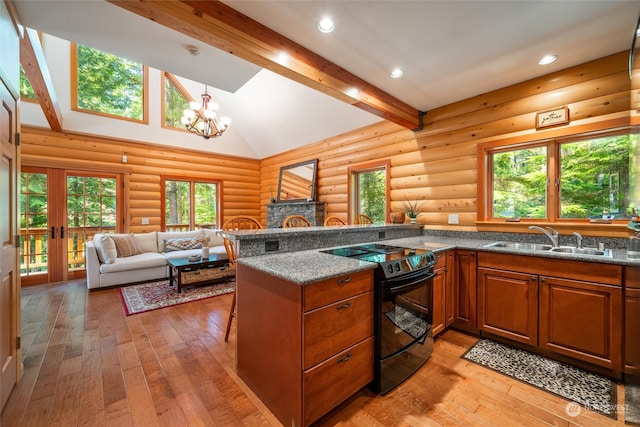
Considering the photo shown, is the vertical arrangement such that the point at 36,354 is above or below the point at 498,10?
below

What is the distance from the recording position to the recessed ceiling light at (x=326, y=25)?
1900 millimetres

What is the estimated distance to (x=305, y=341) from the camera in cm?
140

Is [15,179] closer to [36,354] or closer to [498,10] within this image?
[36,354]

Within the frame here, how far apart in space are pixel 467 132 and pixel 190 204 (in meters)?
6.04

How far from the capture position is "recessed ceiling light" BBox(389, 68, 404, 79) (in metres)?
2.58

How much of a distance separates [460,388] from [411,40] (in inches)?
107

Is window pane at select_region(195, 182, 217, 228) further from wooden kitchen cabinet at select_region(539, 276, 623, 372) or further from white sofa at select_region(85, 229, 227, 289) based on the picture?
wooden kitchen cabinet at select_region(539, 276, 623, 372)

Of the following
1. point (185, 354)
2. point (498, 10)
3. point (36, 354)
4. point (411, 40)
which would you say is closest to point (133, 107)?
point (36, 354)

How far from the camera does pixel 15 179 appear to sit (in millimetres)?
1888

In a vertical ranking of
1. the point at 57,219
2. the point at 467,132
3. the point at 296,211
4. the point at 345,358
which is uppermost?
the point at 467,132

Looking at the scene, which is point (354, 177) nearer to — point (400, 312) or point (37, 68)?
point (400, 312)

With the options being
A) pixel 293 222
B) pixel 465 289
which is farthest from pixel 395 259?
pixel 293 222

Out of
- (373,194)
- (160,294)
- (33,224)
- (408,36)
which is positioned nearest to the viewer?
(408,36)

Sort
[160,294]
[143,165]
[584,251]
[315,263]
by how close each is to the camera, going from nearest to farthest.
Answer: [315,263] → [584,251] → [160,294] → [143,165]
